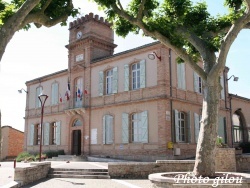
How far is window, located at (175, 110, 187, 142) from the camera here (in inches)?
757

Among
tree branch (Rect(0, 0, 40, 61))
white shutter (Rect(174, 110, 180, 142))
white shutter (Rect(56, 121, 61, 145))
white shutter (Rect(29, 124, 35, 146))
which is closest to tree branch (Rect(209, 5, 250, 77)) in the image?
tree branch (Rect(0, 0, 40, 61))

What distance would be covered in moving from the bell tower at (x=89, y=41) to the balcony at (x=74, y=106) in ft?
8.90

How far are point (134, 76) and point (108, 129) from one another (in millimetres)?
4032

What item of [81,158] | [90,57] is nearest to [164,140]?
[81,158]

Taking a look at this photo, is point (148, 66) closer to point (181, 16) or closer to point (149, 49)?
point (149, 49)

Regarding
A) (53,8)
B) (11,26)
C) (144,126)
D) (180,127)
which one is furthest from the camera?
(180,127)

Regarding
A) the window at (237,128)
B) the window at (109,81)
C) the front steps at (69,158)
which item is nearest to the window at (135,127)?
the window at (109,81)

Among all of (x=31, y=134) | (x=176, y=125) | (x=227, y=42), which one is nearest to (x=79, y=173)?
(x=176, y=125)

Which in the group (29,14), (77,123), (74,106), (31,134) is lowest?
(31,134)

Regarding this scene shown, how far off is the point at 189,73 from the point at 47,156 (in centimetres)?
1230

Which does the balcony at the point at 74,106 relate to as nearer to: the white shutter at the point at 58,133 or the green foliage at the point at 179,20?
the white shutter at the point at 58,133

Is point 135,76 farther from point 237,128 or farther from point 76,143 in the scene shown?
→ point 237,128

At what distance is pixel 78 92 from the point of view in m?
23.7

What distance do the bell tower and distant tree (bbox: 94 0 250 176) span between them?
44.8 ft
